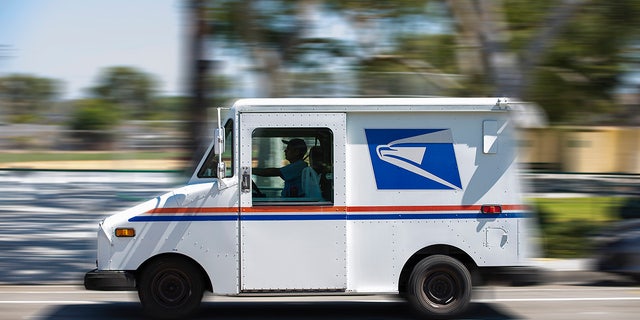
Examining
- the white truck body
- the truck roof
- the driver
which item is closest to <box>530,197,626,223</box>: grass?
the white truck body

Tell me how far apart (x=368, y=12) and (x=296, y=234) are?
8.19 meters

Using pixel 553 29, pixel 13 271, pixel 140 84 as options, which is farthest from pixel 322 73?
pixel 140 84

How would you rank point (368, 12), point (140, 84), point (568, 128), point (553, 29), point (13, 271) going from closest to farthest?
point (13, 271)
point (553, 29)
point (368, 12)
point (568, 128)
point (140, 84)

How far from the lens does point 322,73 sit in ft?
52.7

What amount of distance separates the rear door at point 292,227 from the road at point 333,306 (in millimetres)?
871

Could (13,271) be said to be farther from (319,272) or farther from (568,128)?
(568,128)

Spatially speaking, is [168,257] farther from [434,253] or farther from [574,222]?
[574,222]

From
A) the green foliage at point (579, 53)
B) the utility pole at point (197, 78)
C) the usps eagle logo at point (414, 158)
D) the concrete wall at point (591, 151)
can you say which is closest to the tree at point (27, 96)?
the utility pole at point (197, 78)

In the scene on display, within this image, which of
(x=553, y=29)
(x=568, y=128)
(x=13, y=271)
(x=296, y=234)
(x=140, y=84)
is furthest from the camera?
(x=140, y=84)

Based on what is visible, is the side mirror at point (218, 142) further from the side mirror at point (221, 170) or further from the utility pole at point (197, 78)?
the utility pole at point (197, 78)

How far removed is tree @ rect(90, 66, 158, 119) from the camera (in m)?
38.2

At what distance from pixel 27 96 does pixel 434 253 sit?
26127 millimetres

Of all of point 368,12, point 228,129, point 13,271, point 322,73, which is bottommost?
point 13,271

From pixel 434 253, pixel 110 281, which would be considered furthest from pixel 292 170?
pixel 110 281
